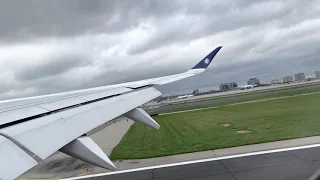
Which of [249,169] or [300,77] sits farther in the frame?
[300,77]

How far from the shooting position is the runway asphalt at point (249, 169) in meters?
7.90

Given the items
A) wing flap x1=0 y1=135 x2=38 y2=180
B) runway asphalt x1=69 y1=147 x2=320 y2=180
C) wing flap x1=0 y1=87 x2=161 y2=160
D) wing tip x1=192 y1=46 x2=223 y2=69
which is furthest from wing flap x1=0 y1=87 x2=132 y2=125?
runway asphalt x1=69 y1=147 x2=320 y2=180

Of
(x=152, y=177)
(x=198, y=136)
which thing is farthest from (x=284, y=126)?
(x=152, y=177)

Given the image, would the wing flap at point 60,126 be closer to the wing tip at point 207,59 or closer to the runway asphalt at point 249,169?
the wing tip at point 207,59

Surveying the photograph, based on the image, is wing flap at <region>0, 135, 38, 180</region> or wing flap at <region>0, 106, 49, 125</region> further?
wing flap at <region>0, 106, 49, 125</region>

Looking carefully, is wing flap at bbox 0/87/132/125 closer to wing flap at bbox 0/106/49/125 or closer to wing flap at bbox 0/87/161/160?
wing flap at bbox 0/106/49/125

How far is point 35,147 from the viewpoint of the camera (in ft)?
7.09

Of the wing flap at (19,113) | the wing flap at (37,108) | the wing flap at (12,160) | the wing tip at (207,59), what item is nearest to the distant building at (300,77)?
the wing tip at (207,59)

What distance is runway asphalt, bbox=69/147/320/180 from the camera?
311 inches

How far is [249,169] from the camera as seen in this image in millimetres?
8602

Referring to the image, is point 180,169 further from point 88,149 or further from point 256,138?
point 88,149

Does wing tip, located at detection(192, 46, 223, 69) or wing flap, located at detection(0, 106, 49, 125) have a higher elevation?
wing tip, located at detection(192, 46, 223, 69)

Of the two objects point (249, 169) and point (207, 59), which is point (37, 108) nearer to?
point (207, 59)

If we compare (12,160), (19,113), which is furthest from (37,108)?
(12,160)
